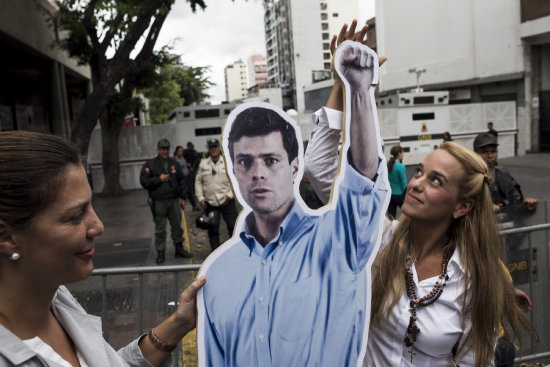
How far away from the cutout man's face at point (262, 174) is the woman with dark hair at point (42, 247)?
25.2 inches

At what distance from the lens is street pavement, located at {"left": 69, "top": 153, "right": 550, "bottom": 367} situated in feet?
13.2

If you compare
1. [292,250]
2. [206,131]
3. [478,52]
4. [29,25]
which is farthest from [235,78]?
[292,250]

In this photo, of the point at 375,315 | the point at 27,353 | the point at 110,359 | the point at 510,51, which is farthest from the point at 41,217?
the point at 510,51

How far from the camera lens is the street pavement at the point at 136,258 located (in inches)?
159

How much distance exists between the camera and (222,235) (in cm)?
880

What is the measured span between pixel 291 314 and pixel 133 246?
7.35 metres

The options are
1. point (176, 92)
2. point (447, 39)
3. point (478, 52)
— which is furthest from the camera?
point (176, 92)

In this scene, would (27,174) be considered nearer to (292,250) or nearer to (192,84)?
(292,250)

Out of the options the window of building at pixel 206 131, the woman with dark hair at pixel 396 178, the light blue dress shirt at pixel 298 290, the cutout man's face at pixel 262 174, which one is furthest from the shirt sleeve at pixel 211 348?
the window of building at pixel 206 131

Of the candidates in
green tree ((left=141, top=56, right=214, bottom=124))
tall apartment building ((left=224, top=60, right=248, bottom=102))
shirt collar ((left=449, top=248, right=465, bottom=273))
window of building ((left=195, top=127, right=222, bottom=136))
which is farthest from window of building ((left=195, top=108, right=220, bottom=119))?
tall apartment building ((left=224, top=60, right=248, bottom=102))

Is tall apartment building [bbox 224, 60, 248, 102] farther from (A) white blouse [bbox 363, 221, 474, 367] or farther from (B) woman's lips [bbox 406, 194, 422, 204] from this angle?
(A) white blouse [bbox 363, 221, 474, 367]

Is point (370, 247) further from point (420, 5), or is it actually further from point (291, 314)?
point (420, 5)

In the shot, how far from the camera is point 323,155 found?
1967mm

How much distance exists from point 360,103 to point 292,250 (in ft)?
2.20
